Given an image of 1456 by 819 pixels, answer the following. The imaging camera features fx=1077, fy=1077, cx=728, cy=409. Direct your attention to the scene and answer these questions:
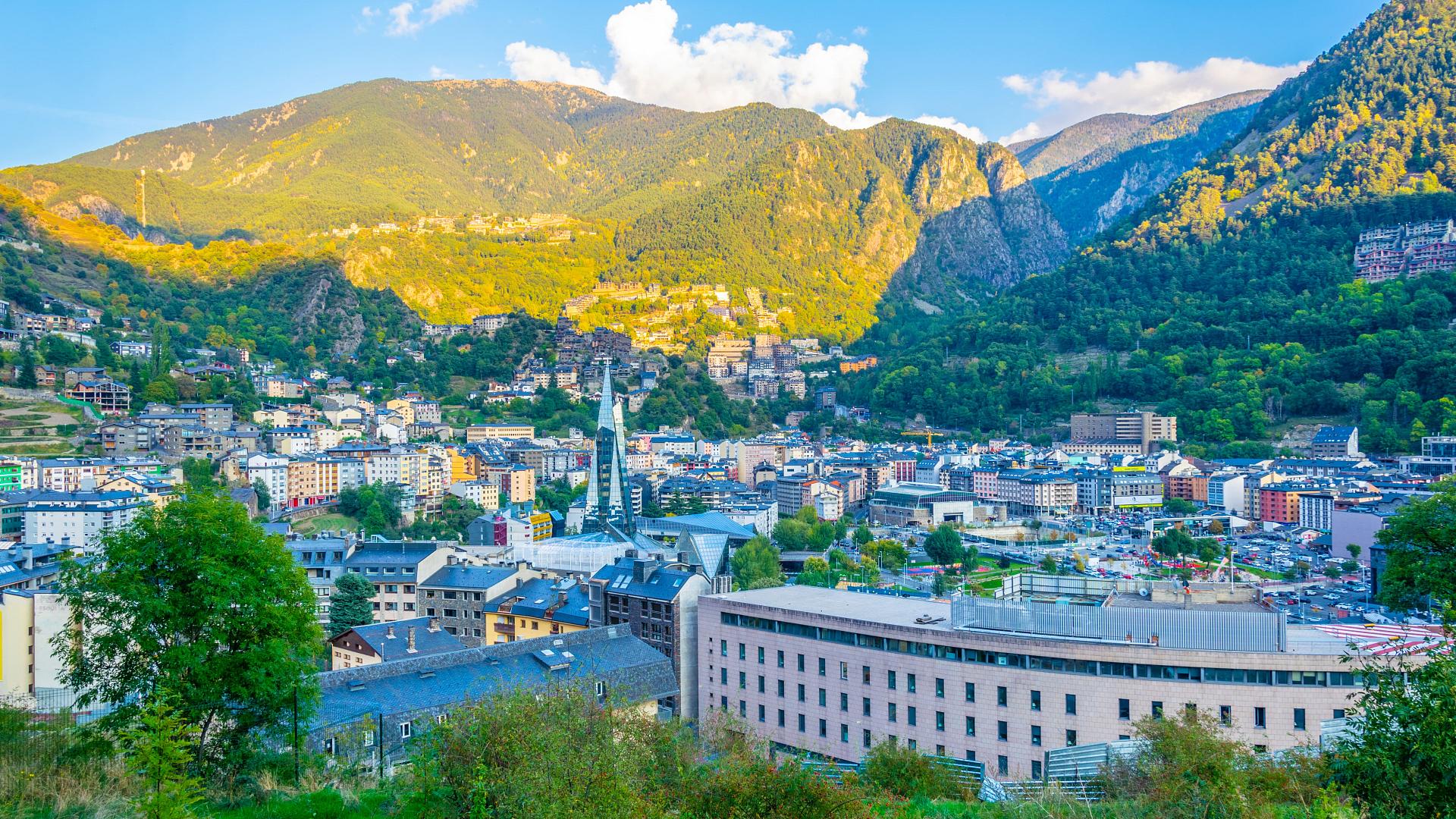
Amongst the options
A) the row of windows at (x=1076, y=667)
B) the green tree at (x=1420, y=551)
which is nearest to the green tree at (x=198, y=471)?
the row of windows at (x=1076, y=667)

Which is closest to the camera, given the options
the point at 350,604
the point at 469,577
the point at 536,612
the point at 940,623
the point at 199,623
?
the point at 199,623

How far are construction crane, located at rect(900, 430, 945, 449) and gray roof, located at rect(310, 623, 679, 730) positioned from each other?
7813 cm

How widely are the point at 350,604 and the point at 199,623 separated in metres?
20.9

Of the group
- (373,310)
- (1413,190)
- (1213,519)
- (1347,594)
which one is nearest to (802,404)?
(373,310)

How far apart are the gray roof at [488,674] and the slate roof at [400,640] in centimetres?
354

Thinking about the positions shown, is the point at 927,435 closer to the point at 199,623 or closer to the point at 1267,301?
the point at 1267,301

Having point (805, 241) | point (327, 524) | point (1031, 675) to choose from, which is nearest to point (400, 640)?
point (1031, 675)

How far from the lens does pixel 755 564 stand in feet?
164

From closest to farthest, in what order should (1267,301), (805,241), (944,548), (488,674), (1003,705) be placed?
(1003,705) < (488,674) < (944,548) < (1267,301) < (805,241)

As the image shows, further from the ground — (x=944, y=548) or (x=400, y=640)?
(x=400, y=640)

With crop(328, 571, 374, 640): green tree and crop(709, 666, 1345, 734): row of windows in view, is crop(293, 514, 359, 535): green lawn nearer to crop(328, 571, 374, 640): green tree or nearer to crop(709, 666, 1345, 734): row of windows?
crop(328, 571, 374, 640): green tree

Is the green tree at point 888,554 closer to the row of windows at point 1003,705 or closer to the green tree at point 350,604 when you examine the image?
the green tree at point 350,604

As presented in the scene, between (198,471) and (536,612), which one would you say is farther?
(198,471)

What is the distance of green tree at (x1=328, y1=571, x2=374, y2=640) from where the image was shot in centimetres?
3494
